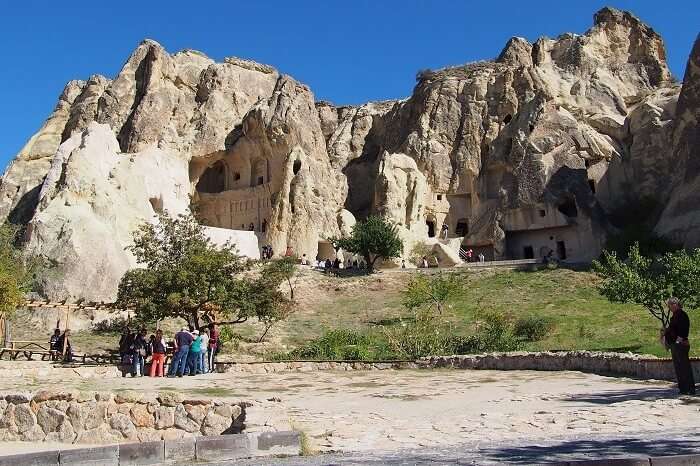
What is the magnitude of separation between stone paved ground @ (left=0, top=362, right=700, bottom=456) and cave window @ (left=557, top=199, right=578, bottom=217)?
3264 centimetres

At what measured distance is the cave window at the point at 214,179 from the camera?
180ft

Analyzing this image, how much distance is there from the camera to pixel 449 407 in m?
9.63

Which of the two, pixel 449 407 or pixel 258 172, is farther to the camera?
pixel 258 172

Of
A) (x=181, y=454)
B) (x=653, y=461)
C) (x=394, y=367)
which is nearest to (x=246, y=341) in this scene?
(x=394, y=367)

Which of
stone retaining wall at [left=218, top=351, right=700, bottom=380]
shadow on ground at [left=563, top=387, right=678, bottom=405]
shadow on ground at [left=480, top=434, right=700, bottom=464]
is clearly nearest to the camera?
shadow on ground at [left=480, top=434, right=700, bottom=464]

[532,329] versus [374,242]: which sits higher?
[374,242]

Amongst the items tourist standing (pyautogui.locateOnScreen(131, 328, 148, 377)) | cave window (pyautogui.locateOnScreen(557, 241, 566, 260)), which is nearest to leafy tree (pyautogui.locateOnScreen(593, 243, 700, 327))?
tourist standing (pyautogui.locateOnScreen(131, 328, 148, 377))

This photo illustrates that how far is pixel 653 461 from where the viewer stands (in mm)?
5035

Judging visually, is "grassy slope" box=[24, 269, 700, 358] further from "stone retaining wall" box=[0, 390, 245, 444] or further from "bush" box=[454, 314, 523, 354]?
"stone retaining wall" box=[0, 390, 245, 444]

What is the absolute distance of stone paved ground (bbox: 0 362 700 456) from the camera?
7215 mm

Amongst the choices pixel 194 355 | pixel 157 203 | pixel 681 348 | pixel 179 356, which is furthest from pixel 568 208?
pixel 681 348

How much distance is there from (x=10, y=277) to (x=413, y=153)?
38.0 meters

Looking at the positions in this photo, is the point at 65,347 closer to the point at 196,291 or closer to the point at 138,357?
the point at 138,357

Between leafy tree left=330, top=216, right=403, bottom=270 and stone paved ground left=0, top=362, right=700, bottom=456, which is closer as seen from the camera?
stone paved ground left=0, top=362, right=700, bottom=456
